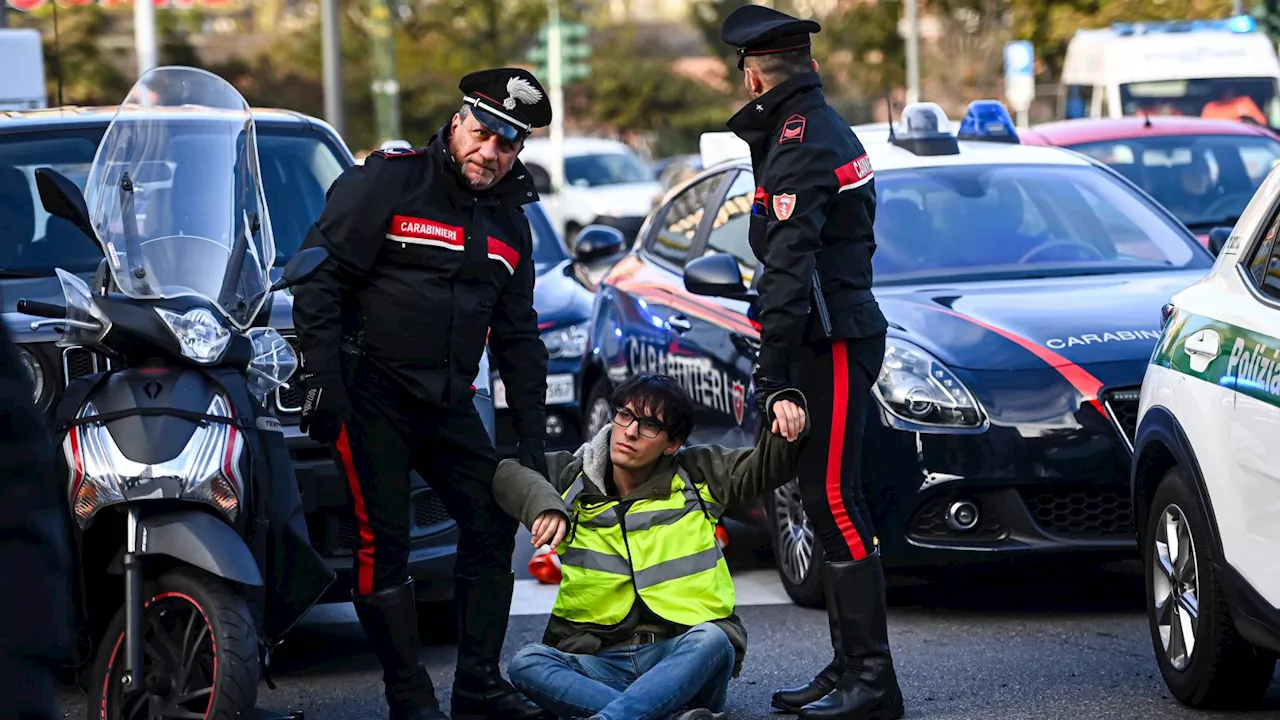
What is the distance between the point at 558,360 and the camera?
34.0ft

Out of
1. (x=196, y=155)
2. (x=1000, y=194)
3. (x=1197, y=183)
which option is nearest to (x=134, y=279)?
(x=196, y=155)

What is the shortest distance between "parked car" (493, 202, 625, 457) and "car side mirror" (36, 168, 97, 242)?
4412 mm

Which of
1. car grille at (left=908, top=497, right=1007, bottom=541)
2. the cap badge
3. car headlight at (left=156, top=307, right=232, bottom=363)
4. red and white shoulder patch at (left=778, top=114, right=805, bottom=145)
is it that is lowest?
car grille at (left=908, top=497, right=1007, bottom=541)

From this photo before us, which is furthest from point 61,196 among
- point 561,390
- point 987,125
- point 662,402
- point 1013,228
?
point 561,390

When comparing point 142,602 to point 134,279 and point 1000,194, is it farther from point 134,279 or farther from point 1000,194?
point 1000,194

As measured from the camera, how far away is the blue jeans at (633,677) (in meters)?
4.89

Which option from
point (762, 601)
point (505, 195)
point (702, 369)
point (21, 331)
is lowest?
point (762, 601)

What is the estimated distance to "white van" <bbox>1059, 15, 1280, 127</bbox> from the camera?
798 inches

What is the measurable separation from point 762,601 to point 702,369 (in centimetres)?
100

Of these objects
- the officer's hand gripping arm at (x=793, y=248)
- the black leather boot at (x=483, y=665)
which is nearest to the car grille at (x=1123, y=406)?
the officer's hand gripping arm at (x=793, y=248)

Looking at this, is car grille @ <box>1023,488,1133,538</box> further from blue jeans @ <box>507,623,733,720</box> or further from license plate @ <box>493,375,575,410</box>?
license plate @ <box>493,375,575,410</box>

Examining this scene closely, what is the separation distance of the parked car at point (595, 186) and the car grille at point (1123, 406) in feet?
76.5

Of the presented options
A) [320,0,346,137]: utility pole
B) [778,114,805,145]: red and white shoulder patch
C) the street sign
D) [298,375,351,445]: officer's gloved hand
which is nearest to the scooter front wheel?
[298,375,351,445]: officer's gloved hand

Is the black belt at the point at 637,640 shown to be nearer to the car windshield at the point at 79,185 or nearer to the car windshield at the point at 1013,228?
the car windshield at the point at 79,185
